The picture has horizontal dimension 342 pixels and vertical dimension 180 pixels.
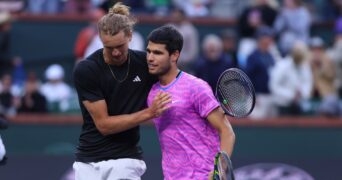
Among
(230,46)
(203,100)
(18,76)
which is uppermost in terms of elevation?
(230,46)

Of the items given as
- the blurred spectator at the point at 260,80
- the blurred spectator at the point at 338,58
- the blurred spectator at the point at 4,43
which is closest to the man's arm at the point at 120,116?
the blurred spectator at the point at 260,80

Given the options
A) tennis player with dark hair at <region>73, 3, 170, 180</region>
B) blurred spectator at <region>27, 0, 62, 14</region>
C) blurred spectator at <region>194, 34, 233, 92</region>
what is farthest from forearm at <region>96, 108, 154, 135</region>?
blurred spectator at <region>27, 0, 62, 14</region>

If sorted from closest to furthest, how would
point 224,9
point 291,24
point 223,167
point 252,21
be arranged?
1. point 223,167
2. point 252,21
3. point 291,24
4. point 224,9

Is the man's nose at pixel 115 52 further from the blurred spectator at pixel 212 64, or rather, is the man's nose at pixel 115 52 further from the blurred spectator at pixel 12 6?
the blurred spectator at pixel 12 6

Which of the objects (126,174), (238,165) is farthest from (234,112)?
(238,165)

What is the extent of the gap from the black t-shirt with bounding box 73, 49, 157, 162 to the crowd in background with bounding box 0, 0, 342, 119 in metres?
4.96

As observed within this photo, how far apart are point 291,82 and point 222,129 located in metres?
6.76

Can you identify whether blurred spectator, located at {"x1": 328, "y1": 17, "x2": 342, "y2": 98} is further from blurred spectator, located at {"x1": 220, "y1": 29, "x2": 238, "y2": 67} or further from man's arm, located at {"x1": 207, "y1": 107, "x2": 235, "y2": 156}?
man's arm, located at {"x1": 207, "y1": 107, "x2": 235, "y2": 156}

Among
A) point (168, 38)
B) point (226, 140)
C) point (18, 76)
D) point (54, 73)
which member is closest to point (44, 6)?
point (18, 76)

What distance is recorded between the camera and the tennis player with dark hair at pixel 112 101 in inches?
278

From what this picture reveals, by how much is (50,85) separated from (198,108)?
7556 mm

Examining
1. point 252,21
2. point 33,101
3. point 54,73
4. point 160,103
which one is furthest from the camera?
point 252,21

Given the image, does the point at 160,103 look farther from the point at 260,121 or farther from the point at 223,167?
the point at 260,121

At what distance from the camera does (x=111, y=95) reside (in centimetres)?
724
